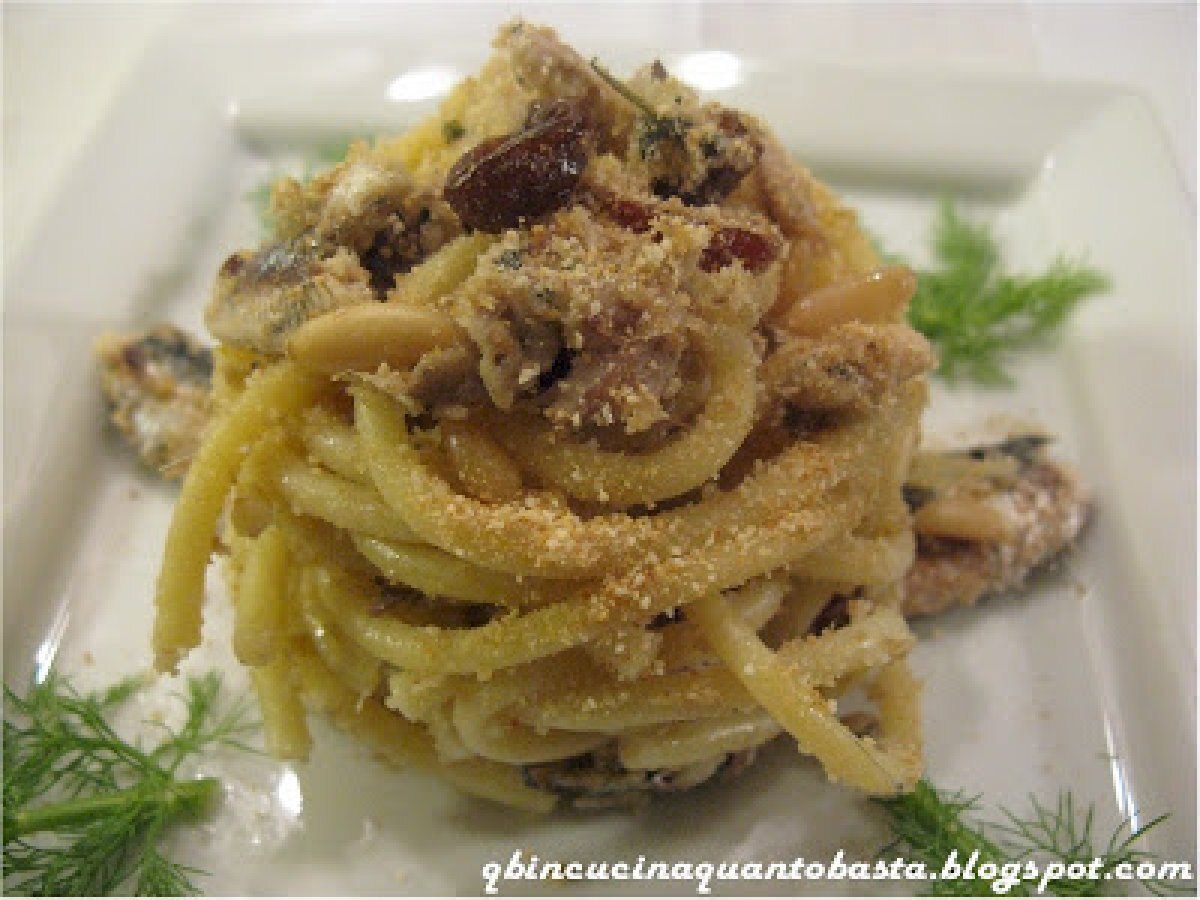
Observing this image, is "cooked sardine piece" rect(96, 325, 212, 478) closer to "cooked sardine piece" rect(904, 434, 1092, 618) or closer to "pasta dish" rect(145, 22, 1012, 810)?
"pasta dish" rect(145, 22, 1012, 810)

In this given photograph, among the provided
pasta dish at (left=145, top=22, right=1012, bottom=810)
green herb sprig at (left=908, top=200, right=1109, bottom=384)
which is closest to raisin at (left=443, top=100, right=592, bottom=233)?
pasta dish at (left=145, top=22, right=1012, bottom=810)

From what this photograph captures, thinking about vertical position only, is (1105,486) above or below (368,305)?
below

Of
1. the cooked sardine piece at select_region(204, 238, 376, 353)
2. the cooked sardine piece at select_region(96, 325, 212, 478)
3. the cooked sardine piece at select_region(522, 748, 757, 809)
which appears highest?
the cooked sardine piece at select_region(204, 238, 376, 353)

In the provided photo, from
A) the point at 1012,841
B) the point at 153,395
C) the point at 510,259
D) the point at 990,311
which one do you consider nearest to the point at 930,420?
the point at 990,311

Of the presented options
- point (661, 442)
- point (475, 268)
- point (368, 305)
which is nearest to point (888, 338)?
point (661, 442)

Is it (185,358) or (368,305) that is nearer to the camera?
(368,305)

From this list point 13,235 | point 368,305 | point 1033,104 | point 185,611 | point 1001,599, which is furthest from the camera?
point 1033,104

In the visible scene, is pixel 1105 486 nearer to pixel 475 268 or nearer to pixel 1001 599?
pixel 1001 599

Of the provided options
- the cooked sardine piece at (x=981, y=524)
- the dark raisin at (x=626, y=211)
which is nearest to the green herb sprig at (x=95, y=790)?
the dark raisin at (x=626, y=211)
